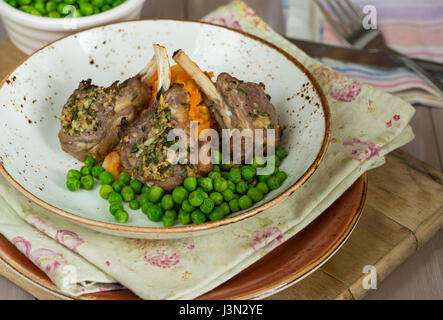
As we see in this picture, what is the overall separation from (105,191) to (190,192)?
0.47 m

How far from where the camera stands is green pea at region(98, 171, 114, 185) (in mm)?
2990

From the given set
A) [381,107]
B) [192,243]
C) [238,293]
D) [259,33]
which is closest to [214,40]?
[259,33]

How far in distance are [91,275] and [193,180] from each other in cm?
70

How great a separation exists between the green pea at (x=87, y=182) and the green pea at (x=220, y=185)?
69 centimetres

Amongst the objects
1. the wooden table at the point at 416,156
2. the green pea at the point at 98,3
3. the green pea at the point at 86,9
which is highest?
the green pea at the point at 98,3

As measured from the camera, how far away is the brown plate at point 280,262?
2529 millimetres

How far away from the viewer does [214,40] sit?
3.73 metres

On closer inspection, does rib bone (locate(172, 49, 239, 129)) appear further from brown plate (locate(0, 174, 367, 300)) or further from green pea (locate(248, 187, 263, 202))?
brown plate (locate(0, 174, 367, 300))

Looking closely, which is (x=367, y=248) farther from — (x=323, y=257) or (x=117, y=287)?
(x=117, y=287)

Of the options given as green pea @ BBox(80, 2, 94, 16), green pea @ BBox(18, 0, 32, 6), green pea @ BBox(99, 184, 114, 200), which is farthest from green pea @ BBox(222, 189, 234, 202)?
green pea @ BBox(18, 0, 32, 6)

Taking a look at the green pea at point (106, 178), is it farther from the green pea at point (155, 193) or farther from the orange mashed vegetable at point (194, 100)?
the orange mashed vegetable at point (194, 100)

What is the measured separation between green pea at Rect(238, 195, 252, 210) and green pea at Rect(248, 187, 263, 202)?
3cm

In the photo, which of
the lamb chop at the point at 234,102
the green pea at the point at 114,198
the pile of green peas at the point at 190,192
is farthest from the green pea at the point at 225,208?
the green pea at the point at 114,198

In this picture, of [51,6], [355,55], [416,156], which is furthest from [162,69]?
[355,55]
